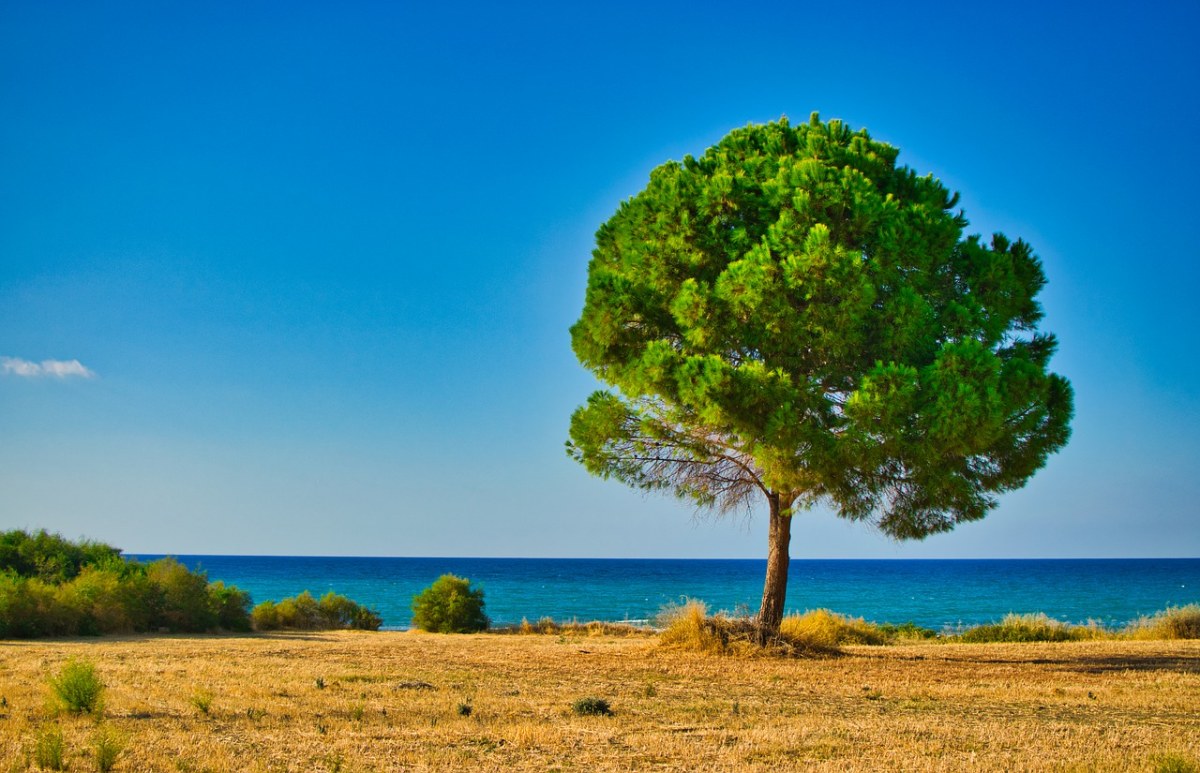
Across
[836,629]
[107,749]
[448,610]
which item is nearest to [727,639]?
[836,629]

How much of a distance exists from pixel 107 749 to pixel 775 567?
12.1 meters

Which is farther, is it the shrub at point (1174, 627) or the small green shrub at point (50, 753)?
the shrub at point (1174, 627)

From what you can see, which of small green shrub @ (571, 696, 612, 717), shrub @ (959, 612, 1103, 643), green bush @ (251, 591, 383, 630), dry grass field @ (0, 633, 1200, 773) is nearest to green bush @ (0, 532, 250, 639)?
green bush @ (251, 591, 383, 630)

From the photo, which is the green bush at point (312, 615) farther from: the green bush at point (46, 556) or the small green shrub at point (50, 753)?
the small green shrub at point (50, 753)

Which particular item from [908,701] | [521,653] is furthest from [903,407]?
[521,653]

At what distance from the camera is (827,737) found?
7.37m

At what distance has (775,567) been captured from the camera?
16.0m

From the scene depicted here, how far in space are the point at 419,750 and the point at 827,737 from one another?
3.32 m

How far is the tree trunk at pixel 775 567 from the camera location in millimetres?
15703

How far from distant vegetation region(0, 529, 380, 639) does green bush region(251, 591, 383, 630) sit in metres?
0.03

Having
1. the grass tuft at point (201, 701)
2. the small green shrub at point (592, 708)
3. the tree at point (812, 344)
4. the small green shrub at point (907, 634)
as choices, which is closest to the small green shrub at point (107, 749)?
the grass tuft at point (201, 701)

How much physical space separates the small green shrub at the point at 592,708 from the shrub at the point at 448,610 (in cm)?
1716

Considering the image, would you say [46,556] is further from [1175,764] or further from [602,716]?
[1175,764]

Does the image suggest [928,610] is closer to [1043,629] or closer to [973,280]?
[1043,629]
